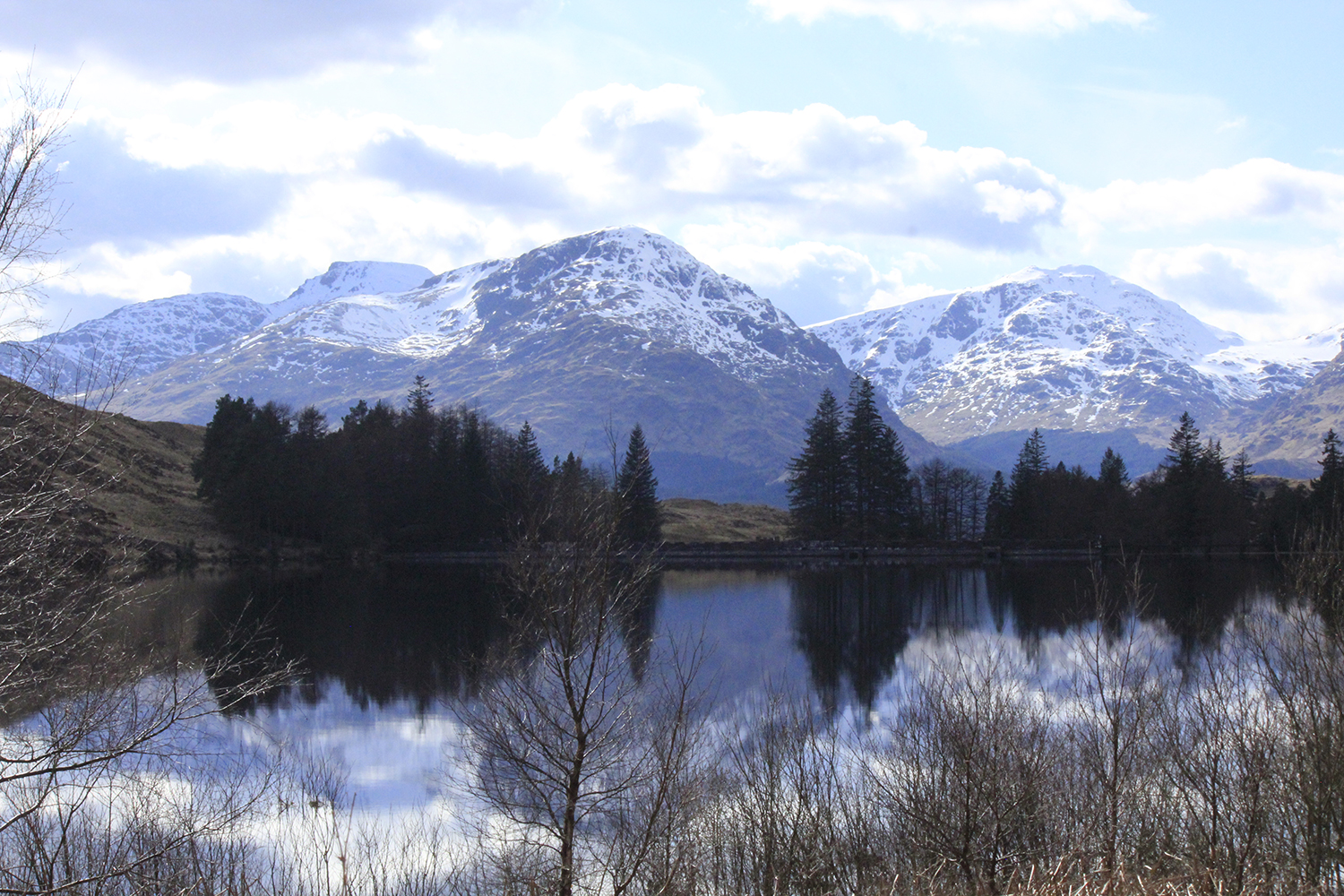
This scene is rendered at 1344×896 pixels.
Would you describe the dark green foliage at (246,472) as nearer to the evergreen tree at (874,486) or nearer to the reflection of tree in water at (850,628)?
the reflection of tree in water at (850,628)

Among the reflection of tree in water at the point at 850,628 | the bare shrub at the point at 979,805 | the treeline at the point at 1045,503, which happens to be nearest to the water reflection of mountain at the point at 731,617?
the reflection of tree in water at the point at 850,628

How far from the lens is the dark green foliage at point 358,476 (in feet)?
311

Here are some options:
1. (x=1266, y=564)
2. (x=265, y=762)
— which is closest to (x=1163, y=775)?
(x=265, y=762)

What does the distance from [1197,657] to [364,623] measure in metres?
38.6

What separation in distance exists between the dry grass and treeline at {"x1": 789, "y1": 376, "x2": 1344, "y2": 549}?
815cm

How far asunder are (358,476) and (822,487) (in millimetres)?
48522

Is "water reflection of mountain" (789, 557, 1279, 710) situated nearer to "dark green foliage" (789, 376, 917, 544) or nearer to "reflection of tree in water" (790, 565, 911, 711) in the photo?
"reflection of tree in water" (790, 565, 911, 711)

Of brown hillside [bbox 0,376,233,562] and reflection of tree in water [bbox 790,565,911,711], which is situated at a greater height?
brown hillside [bbox 0,376,233,562]

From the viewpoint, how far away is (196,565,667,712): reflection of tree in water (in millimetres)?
38250

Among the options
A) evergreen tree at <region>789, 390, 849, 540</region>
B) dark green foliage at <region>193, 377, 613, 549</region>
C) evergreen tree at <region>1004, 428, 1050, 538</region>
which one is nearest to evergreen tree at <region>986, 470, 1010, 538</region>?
evergreen tree at <region>1004, 428, 1050, 538</region>

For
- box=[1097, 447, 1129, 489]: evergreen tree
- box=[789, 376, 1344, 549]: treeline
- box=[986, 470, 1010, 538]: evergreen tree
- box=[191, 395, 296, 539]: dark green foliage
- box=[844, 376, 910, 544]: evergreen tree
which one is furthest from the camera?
box=[1097, 447, 1129, 489]: evergreen tree

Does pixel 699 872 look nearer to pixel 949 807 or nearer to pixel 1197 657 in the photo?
pixel 949 807

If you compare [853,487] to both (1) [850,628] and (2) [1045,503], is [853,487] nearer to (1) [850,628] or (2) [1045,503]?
(2) [1045,503]

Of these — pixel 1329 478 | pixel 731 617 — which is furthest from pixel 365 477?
pixel 1329 478
